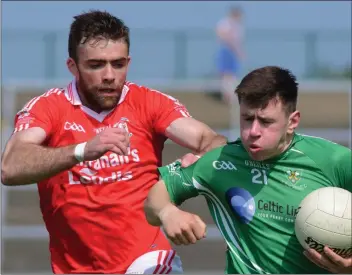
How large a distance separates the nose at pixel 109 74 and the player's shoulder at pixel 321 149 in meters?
1.38

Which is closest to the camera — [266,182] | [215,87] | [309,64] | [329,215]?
[329,215]

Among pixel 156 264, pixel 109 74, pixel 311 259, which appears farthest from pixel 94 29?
pixel 311 259

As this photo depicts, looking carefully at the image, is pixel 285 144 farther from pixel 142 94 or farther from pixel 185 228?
pixel 142 94

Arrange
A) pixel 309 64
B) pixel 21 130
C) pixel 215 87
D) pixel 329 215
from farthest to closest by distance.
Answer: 1. pixel 309 64
2. pixel 215 87
3. pixel 21 130
4. pixel 329 215

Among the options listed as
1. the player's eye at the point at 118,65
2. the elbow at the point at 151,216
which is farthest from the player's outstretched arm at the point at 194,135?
the elbow at the point at 151,216

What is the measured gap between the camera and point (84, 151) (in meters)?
6.56

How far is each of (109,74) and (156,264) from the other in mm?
1246

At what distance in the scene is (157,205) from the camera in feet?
20.0

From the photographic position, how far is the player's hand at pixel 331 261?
19.1ft

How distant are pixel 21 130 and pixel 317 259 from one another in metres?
2.25

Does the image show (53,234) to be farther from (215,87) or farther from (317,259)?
(215,87)

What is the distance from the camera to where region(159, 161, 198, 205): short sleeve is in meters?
6.30

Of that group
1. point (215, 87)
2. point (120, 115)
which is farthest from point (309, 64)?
point (120, 115)

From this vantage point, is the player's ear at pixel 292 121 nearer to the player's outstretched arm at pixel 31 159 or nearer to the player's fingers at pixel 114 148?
the player's fingers at pixel 114 148
